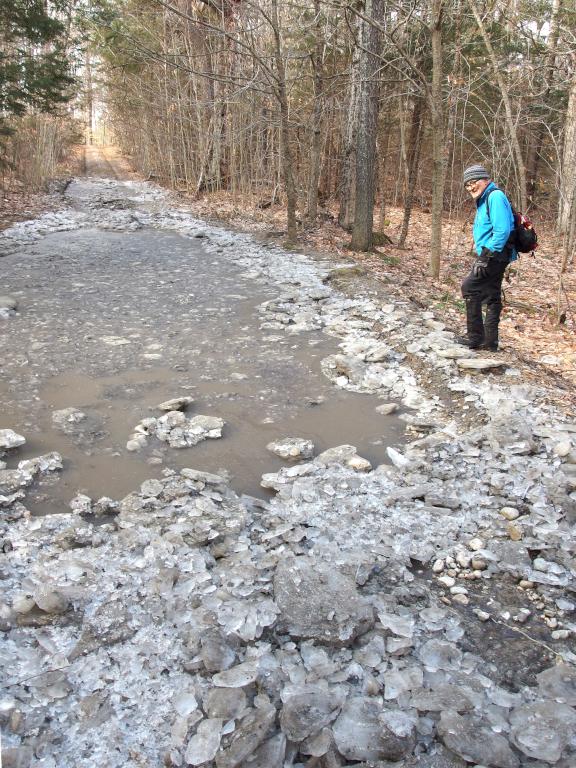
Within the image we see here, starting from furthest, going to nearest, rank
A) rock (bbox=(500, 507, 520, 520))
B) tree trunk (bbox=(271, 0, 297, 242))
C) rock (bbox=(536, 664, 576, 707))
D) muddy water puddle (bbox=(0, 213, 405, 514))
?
tree trunk (bbox=(271, 0, 297, 242)) → muddy water puddle (bbox=(0, 213, 405, 514)) → rock (bbox=(500, 507, 520, 520)) → rock (bbox=(536, 664, 576, 707))

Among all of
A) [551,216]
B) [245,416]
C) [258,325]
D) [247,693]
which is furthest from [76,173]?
[247,693]

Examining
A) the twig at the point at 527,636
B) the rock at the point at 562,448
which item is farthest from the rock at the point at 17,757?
the rock at the point at 562,448

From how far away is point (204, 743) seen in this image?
6.30ft

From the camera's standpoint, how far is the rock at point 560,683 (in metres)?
2.15

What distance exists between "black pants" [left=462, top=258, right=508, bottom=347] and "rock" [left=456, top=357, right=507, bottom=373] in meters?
0.42

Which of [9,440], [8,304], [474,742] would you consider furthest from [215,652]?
[8,304]

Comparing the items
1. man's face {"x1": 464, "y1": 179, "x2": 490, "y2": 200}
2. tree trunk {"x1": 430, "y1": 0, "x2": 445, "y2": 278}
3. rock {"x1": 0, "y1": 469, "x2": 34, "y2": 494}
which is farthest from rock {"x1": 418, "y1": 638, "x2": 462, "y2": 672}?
tree trunk {"x1": 430, "y1": 0, "x2": 445, "y2": 278}

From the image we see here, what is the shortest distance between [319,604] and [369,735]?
2.22 ft

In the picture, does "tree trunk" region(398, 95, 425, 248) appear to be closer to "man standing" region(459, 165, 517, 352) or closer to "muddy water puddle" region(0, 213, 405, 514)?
"muddy water puddle" region(0, 213, 405, 514)

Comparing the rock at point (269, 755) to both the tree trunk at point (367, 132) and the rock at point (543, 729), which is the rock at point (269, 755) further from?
the tree trunk at point (367, 132)

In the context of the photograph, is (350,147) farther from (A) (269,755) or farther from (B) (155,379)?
(A) (269,755)

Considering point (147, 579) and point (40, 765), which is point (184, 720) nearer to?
point (40, 765)

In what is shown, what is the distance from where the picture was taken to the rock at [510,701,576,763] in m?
1.89

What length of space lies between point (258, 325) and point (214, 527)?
4.04 meters
